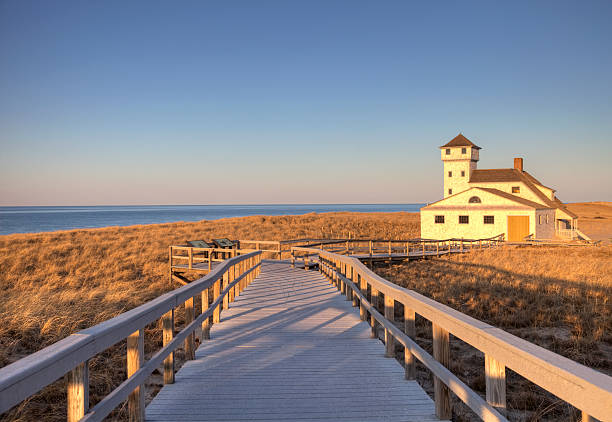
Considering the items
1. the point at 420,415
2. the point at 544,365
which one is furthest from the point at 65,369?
the point at 420,415

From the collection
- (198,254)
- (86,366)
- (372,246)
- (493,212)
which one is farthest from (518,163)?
(86,366)

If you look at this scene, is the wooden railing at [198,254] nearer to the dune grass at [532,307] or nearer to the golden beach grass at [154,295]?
the golden beach grass at [154,295]

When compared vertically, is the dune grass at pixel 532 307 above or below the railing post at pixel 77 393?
below

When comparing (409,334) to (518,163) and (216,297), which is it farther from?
(518,163)

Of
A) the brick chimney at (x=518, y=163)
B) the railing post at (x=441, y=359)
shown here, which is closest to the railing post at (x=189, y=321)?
the railing post at (x=441, y=359)

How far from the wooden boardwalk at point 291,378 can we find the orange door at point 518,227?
31258mm

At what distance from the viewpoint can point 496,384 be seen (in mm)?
2588

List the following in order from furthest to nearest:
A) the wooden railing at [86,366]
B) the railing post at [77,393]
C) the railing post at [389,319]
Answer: the railing post at [389,319]
the railing post at [77,393]
the wooden railing at [86,366]

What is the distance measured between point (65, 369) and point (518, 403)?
5.95m

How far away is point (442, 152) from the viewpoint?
4469 cm

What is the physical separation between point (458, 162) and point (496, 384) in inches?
1757

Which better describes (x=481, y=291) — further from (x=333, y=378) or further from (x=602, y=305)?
(x=333, y=378)

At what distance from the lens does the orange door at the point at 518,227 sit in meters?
34.0

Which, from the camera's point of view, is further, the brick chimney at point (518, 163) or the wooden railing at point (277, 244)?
the brick chimney at point (518, 163)
